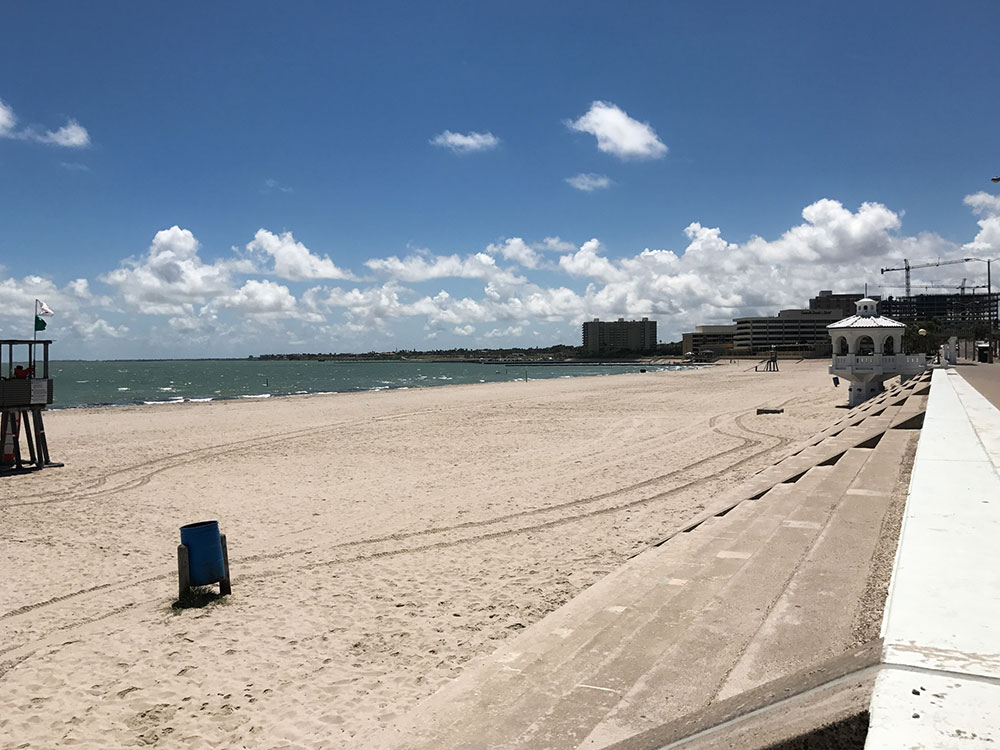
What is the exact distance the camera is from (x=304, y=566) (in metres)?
8.35

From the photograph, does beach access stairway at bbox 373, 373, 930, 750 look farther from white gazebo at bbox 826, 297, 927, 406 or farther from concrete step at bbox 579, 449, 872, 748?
white gazebo at bbox 826, 297, 927, 406

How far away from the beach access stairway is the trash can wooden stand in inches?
160

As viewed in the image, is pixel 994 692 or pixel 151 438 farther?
pixel 151 438

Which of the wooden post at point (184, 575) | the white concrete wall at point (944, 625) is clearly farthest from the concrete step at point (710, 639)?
the wooden post at point (184, 575)

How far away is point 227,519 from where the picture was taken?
11.1m

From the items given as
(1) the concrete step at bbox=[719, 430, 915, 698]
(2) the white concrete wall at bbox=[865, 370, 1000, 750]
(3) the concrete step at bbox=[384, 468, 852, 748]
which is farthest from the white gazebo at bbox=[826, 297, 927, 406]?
(3) the concrete step at bbox=[384, 468, 852, 748]

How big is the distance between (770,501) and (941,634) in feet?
15.4

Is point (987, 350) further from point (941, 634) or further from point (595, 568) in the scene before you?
point (941, 634)

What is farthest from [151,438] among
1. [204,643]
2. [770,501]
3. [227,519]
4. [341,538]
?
[770,501]

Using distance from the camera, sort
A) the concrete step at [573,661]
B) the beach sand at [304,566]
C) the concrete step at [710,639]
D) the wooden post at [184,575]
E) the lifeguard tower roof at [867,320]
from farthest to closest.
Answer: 1. the lifeguard tower roof at [867,320]
2. the wooden post at [184,575]
3. the beach sand at [304,566]
4. the concrete step at [573,661]
5. the concrete step at [710,639]

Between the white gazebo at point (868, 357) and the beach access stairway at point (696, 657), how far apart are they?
67.1 feet

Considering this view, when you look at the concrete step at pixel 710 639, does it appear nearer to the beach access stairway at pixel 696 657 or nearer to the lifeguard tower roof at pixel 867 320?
the beach access stairway at pixel 696 657

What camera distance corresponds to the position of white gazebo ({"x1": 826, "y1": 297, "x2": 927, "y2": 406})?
24.5 metres

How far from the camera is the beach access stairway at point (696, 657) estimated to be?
2.87 m
